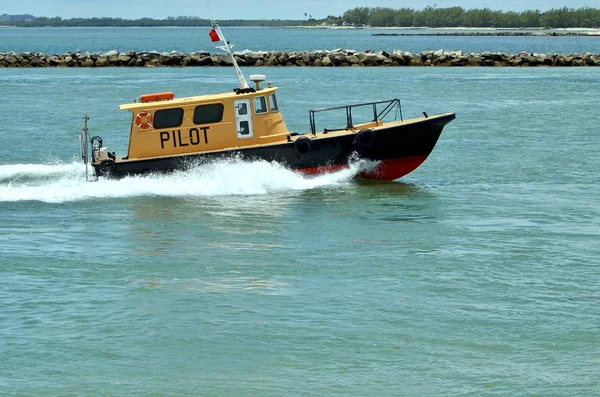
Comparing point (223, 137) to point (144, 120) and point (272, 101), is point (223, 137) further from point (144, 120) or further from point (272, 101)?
point (144, 120)

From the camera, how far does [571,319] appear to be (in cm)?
1212

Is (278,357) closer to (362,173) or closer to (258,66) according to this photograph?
(362,173)

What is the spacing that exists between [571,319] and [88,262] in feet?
22.7

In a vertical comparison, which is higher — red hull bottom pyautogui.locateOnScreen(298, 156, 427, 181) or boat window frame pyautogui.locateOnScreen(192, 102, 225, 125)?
boat window frame pyautogui.locateOnScreen(192, 102, 225, 125)

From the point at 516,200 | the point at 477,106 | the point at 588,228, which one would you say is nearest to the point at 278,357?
the point at 588,228

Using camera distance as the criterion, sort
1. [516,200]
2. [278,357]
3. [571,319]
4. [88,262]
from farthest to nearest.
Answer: [516,200] → [88,262] → [571,319] → [278,357]

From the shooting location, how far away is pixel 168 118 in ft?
65.3

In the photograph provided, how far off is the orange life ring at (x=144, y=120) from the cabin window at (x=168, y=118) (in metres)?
0.12

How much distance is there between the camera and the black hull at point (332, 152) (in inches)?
790

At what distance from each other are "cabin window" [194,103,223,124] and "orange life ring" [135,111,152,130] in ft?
2.91

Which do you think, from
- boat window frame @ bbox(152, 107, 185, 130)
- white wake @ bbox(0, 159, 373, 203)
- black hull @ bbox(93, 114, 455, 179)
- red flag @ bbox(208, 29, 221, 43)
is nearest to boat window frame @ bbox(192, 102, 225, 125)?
boat window frame @ bbox(152, 107, 185, 130)

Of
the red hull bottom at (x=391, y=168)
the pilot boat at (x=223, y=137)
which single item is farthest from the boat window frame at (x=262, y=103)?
the red hull bottom at (x=391, y=168)

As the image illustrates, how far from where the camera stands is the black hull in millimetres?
20062

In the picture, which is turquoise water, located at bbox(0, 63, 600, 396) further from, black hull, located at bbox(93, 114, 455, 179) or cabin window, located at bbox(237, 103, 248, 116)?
cabin window, located at bbox(237, 103, 248, 116)
